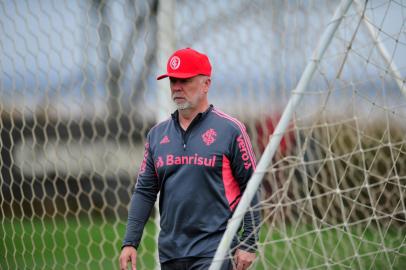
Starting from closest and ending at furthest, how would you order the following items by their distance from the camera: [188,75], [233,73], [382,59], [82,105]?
1. [188,75]
2. [382,59]
3. [233,73]
4. [82,105]

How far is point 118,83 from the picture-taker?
211 inches

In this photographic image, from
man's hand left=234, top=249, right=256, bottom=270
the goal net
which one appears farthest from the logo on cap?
the goal net

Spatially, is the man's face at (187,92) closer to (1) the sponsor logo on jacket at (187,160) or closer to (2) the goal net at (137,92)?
(1) the sponsor logo on jacket at (187,160)

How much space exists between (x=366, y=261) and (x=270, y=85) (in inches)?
57.0

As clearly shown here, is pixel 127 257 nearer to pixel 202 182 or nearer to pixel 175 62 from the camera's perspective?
pixel 202 182

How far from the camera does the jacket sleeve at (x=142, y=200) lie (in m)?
3.49

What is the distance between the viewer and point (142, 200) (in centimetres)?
353

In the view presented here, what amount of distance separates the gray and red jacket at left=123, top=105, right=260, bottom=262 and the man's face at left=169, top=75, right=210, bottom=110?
78 millimetres

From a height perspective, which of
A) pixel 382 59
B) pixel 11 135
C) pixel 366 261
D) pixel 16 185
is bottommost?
pixel 366 261

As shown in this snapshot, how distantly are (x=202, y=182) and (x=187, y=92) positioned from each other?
412 mm

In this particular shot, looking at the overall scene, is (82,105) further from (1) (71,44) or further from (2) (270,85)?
(2) (270,85)

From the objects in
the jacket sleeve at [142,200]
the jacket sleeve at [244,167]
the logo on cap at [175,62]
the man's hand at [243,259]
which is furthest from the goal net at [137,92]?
the man's hand at [243,259]

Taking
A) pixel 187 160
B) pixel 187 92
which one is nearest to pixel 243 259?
pixel 187 160

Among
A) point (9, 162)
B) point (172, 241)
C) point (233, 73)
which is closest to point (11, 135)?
point (9, 162)
